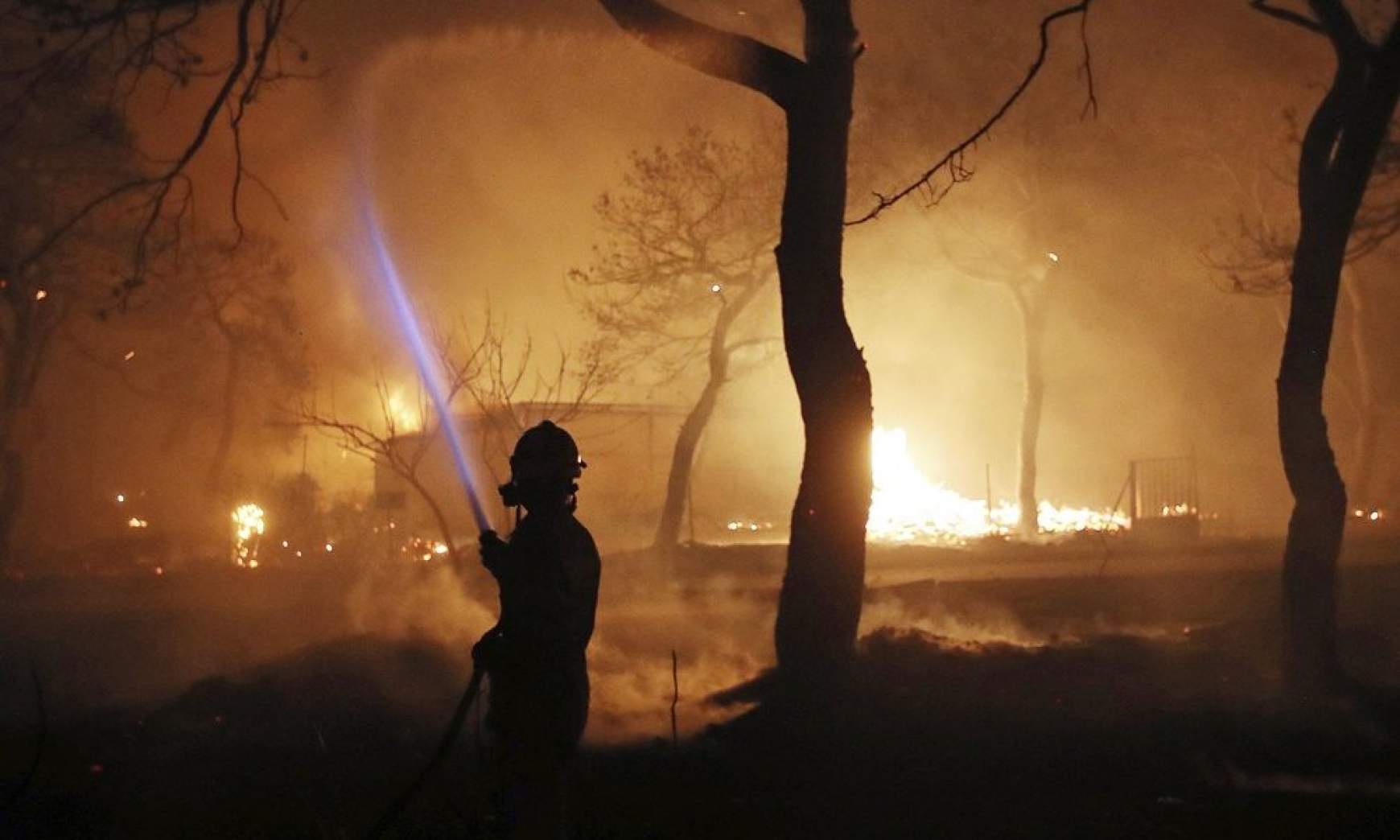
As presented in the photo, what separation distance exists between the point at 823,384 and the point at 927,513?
27.4 metres

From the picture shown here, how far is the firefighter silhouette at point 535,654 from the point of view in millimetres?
5164

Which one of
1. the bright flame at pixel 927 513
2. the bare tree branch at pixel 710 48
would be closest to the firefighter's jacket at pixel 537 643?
the bare tree branch at pixel 710 48

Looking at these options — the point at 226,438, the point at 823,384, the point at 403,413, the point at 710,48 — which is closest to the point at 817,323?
the point at 823,384

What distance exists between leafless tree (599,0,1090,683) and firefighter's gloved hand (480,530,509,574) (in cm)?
467

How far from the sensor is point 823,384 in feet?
31.7

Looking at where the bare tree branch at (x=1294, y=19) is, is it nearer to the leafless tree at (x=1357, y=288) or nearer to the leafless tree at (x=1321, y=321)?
the leafless tree at (x=1321, y=321)

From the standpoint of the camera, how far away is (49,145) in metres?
30.8

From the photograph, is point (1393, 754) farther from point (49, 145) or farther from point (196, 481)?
point (196, 481)

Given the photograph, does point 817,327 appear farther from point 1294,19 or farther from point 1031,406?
point 1031,406

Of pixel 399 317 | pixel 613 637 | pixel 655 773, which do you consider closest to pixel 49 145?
pixel 399 317

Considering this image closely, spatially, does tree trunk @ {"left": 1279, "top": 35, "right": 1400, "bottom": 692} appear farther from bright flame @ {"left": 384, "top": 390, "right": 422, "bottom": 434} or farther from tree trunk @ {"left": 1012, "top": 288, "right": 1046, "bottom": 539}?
bright flame @ {"left": 384, "top": 390, "right": 422, "bottom": 434}

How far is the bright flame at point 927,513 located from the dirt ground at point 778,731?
53.0ft

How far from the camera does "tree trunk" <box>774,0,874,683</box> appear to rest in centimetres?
966

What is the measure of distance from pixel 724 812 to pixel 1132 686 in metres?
4.66
